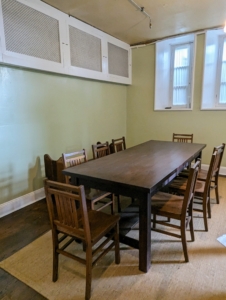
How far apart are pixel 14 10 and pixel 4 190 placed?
2.15 metres

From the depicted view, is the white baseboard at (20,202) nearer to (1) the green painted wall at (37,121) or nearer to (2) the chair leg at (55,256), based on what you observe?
(1) the green painted wall at (37,121)

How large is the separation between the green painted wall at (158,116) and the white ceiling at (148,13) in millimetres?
496

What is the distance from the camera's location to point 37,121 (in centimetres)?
293

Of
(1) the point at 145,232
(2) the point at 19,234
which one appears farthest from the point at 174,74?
(2) the point at 19,234

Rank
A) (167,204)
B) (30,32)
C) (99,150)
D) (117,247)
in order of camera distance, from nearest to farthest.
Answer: (117,247) → (167,204) → (30,32) → (99,150)

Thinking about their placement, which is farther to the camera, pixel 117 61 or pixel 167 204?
pixel 117 61

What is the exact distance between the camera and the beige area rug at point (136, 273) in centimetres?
149

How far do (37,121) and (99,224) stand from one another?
1.92 metres

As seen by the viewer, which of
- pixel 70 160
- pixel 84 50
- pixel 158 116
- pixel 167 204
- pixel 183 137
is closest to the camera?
pixel 167 204

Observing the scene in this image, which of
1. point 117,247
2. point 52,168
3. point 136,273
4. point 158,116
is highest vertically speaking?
point 158,116

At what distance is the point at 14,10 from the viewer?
2373 millimetres


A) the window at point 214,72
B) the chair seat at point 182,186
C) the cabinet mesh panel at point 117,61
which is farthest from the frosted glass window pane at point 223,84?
the chair seat at point 182,186

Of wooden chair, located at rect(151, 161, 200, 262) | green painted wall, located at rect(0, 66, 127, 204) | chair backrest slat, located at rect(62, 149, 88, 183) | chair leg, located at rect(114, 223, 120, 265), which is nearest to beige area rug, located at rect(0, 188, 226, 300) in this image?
chair leg, located at rect(114, 223, 120, 265)

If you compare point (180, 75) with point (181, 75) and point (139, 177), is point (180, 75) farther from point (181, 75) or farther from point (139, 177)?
point (139, 177)
